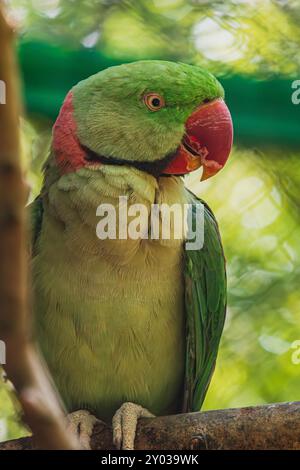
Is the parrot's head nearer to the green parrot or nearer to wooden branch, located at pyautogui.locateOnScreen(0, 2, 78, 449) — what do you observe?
the green parrot

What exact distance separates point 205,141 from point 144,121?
0.15 meters

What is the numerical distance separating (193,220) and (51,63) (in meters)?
0.79

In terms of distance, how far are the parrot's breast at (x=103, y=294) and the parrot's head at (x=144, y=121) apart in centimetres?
4

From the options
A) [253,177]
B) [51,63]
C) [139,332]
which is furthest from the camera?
[253,177]

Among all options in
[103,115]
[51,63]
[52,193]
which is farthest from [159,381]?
[51,63]

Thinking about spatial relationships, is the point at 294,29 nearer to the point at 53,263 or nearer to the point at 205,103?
the point at 205,103

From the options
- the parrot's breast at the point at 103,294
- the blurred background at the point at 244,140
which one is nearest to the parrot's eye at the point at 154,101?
the parrot's breast at the point at 103,294

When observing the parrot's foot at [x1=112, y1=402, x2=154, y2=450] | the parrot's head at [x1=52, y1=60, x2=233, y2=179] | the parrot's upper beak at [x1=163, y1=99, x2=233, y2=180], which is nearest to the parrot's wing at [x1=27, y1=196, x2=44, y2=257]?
the parrot's head at [x1=52, y1=60, x2=233, y2=179]

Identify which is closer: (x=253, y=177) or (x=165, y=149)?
(x=165, y=149)

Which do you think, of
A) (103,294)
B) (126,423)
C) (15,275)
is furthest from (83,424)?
(15,275)

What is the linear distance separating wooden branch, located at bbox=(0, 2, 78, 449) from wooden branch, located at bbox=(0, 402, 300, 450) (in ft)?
2.78

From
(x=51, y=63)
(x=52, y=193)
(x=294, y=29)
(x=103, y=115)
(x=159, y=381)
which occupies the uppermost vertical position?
(x=294, y=29)

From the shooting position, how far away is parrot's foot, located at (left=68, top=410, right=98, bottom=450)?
1442 mm

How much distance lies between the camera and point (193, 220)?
1.63 m
